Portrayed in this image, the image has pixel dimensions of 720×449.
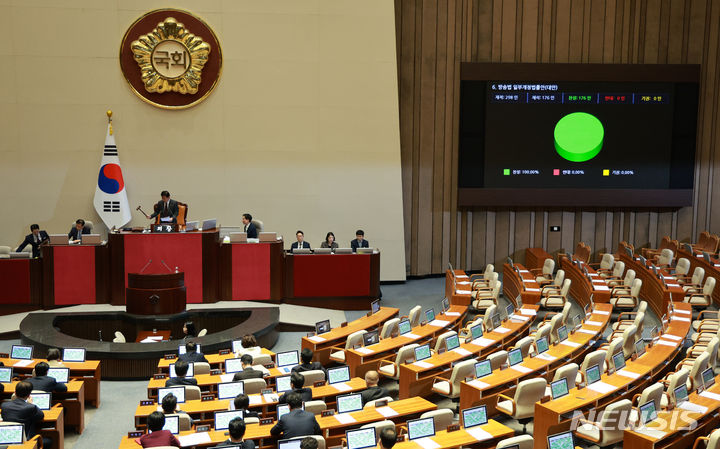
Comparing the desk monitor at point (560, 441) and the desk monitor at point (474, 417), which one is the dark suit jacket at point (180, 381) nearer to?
the desk monitor at point (474, 417)

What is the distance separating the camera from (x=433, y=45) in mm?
15055

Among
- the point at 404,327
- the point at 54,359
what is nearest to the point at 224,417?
the point at 54,359

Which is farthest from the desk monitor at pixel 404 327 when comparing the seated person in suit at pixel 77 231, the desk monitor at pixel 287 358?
the seated person in suit at pixel 77 231

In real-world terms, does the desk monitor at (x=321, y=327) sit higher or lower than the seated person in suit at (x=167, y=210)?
lower

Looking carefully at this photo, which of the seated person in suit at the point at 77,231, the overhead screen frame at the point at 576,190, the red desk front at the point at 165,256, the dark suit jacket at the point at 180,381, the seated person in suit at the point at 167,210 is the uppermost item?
the overhead screen frame at the point at 576,190

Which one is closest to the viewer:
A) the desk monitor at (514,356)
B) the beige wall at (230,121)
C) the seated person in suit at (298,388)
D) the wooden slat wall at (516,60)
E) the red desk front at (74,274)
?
the seated person in suit at (298,388)

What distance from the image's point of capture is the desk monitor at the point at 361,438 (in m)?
5.67

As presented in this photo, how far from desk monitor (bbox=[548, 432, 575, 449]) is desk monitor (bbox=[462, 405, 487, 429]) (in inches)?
36.4

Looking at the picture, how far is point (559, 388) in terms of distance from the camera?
6891mm

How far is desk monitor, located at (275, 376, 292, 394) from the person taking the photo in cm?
722

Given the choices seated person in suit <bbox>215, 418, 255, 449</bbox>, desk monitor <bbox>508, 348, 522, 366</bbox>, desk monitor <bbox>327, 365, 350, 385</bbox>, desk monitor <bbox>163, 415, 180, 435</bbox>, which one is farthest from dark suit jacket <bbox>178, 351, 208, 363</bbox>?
desk monitor <bbox>508, 348, 522, 366</bbox>

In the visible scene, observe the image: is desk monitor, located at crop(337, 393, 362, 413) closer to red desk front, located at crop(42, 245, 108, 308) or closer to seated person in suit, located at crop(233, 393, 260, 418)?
seated person in suit, located at crop(233, 393, 260, 418)

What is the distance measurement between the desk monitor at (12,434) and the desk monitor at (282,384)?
242 centimetres

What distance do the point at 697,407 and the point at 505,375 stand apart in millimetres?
1919
